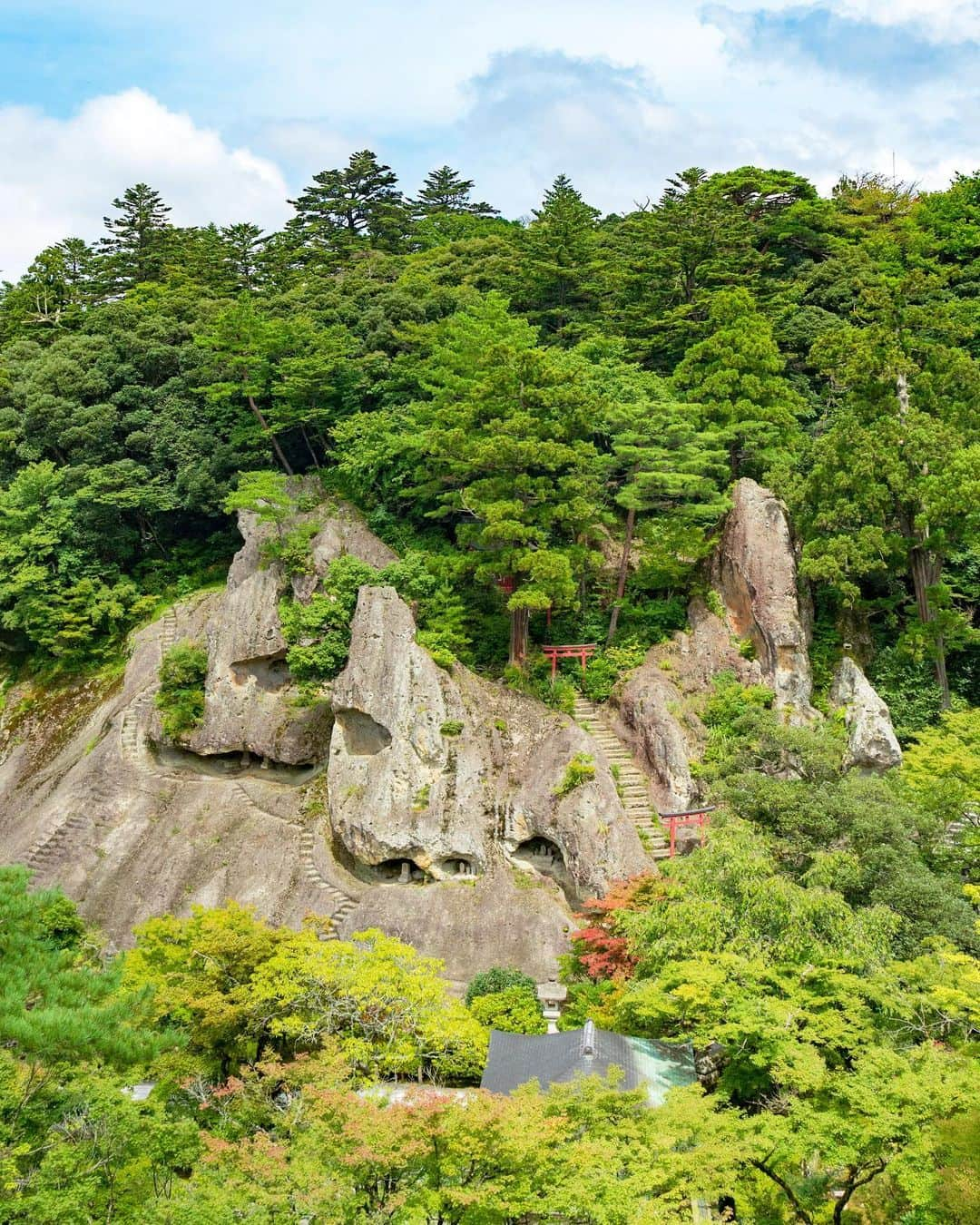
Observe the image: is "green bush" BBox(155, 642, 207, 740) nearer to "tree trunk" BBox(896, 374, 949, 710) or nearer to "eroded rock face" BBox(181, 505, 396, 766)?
"eroded rock face" BBox(181, 505, 396, 766)

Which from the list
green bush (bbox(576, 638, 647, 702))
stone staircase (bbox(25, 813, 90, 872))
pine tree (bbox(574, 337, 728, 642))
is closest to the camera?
stone staircase (bbox(25, 813, 90, 872))

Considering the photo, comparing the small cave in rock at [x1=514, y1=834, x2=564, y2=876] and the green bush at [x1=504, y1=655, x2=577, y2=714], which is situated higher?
the green bush at [x1=504, y1=655, x2=577, y2=714]

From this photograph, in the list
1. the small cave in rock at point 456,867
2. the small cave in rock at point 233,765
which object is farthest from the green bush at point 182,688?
the small cave in rock at point 456,867

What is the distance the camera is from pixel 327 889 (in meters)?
23.0

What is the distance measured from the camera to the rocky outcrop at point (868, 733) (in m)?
23.1

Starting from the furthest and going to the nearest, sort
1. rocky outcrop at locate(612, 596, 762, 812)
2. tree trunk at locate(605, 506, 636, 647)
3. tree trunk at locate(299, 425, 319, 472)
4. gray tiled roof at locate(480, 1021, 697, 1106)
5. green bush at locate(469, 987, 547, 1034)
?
tree trunk at locate(299, 425, 319, 472) → tree trunk at locate(605, 506, 636, 647) → rocky outcrop at locate(612, 596, 762, 812) → green bush at locate(469, 987, 547, 1034) → gray tiled roof at locate(480, 1021, 697, 1106)

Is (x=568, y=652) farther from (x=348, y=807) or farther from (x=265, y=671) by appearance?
(x=265, y=671)

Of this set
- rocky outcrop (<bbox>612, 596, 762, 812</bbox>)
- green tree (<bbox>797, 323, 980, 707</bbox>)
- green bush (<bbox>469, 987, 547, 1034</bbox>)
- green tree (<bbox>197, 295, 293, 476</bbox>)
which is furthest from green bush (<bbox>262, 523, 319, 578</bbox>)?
green tree (<bbox>797, 323, 980, 707</bbox>)

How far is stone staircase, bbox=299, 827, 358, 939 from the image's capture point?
2217 cm

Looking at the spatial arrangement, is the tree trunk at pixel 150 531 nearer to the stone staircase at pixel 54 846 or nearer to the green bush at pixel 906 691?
the stone staircase at pixel 54 846

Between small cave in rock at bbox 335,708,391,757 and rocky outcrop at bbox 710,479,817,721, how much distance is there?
10820 millimetres

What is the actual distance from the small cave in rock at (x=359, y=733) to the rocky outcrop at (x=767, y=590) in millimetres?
10820

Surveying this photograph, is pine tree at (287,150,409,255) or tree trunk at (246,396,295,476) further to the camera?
pine tree at (287,150,409,255)

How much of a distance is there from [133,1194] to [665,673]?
60.5ft
